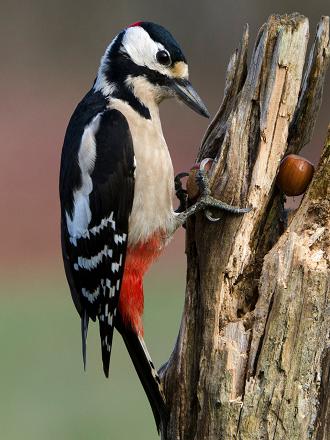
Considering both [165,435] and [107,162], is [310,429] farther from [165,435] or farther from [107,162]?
[107,162]

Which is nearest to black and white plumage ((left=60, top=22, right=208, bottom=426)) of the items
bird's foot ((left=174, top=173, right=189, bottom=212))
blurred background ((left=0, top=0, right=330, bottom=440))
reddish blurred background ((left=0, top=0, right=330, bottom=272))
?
bird's foot ((left=174, top=173, right=189, bottom=212))

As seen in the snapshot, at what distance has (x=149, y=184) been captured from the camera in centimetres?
411

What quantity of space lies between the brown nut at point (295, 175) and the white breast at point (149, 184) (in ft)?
2.33

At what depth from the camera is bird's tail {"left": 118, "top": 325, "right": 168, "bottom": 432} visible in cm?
374

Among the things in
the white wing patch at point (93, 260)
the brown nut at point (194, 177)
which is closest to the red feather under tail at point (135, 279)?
the white wing patch at point (93, 260)

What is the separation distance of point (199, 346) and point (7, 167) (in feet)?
39.9

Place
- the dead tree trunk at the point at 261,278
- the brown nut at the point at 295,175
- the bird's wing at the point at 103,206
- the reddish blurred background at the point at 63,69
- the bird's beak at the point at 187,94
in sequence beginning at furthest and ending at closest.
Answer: the reddish blurred background at the point at 63,69
the bird's beak at the point at 187,94
the bird's wing at the point at 103,206
the brown nut at the point at 295,175
the dead tree trunk at the point at 261,278

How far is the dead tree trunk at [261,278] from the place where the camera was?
11.0 ft

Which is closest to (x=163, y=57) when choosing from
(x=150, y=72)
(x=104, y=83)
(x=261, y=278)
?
(x=150, y=72)

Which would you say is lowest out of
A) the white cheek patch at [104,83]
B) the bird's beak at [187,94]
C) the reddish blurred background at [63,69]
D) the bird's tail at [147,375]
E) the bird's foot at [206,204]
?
the bird's tail at [147,375]

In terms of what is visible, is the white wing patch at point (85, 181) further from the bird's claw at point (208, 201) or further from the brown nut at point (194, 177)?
the bird's claw at point (208, 201)

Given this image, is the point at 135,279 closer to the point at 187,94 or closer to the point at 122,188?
the point at 122,188

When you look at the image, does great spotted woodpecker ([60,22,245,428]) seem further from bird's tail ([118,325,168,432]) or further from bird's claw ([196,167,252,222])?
bird's claw ([196,167,252,222])

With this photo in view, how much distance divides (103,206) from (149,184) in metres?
0.20
